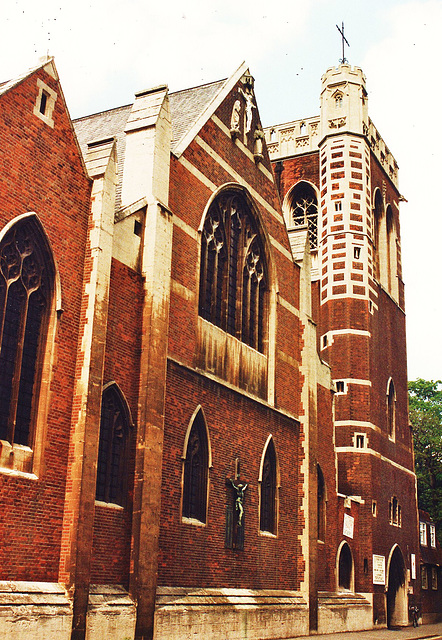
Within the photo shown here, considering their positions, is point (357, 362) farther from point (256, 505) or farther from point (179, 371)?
point (179, 371)

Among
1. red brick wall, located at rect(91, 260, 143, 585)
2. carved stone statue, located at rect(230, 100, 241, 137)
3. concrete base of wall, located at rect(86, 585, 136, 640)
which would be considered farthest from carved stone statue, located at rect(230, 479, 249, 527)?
carved stone statue, located at rect(230, 100, 241, 137)

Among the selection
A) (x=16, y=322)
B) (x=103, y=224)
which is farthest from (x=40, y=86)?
(x=16, y=322)

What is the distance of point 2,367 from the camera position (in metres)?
14.6

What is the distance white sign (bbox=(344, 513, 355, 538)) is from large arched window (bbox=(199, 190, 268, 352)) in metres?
8.94

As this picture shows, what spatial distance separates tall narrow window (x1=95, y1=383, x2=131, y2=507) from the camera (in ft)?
55.1

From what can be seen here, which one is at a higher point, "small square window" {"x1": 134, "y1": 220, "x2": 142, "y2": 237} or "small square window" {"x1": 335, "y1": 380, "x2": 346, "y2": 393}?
"small square window" {"x1": 335, "y1": 380, "x2": 346, "y2": 393}

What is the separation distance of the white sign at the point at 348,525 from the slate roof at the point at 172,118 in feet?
50.2

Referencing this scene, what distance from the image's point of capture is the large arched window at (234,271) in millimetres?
22234

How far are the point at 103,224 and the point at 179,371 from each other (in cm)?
436

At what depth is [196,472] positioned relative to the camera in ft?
66.7

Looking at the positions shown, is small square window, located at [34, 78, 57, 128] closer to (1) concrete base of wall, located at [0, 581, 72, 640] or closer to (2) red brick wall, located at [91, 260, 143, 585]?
(2) red brick wall, located at [91, 260, 143, 585]

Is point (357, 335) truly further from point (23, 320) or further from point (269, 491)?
point (23, 320)

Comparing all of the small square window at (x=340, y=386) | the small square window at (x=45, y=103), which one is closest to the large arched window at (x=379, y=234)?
the small square window at (x=340, y=386)

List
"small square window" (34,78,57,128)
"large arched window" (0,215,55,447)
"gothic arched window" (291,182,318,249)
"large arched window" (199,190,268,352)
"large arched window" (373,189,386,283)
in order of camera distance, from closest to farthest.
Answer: "large arched window" (0,215,55,447), "small square window" (34,78,57,128), "large arched window" (199,190,268,352), "gothic arched window" (291,182,318,249), "large arched window" (373,189,386,283)
